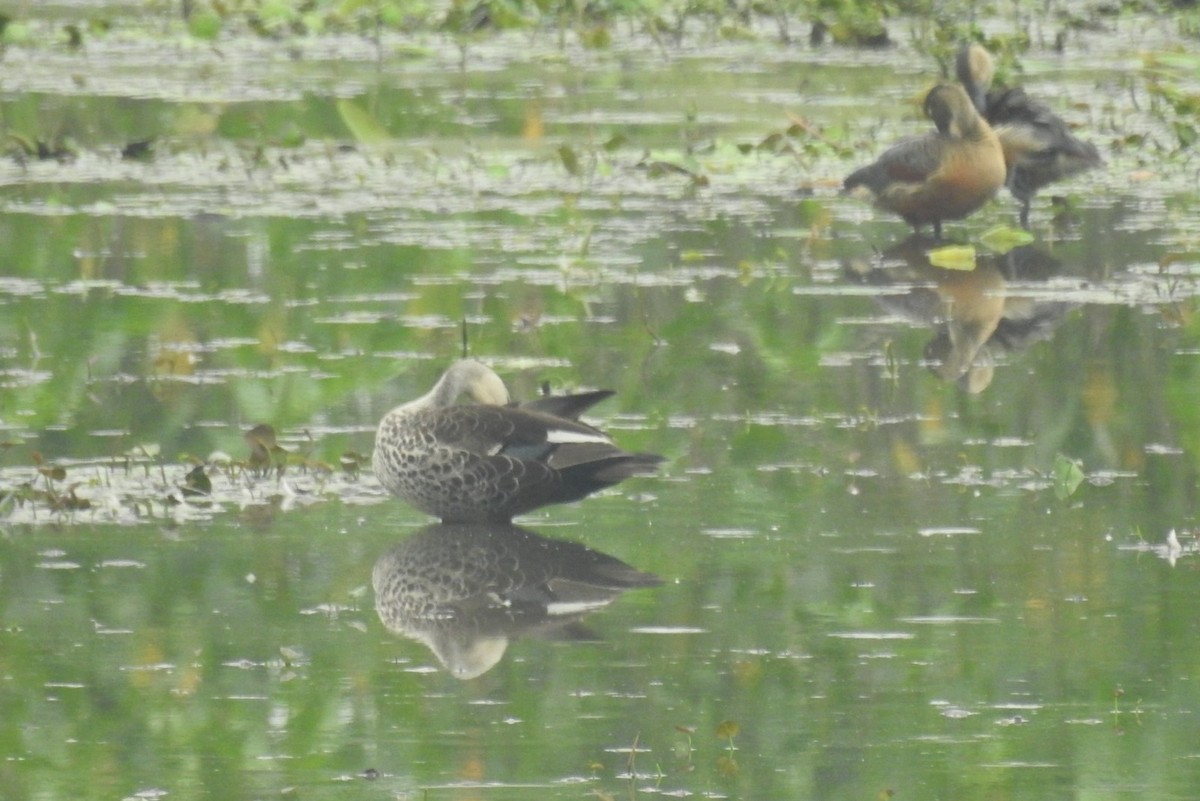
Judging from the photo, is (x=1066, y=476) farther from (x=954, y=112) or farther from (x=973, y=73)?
(x=973, y=73)

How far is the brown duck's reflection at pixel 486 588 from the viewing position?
6.63 m

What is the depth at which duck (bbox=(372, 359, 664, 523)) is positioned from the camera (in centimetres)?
768

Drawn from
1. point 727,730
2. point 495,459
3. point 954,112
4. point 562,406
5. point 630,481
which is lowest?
point 630,481

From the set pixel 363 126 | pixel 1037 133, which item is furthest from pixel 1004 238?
pixel 363 126

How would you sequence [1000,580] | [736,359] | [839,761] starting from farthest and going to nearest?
[736,359] → [1000,580] → [839,761]

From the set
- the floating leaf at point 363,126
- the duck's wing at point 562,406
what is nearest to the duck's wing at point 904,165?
the floating leaf at point 363,126

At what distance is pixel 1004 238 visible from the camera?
13.2m

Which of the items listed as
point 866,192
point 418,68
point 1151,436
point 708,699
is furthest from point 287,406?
point 418,68

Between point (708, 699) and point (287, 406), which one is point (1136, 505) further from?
point (287, 406)

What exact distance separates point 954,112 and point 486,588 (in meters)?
6.62

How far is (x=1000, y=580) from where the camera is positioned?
7.10 metres

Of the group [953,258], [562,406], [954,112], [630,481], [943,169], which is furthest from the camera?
[954,112]

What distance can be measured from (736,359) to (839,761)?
4.76m

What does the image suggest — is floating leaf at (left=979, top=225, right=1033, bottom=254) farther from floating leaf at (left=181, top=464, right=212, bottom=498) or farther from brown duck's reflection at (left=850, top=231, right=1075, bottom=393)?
floating leaf at (left=181, top=464, right=212, bottom=498)
